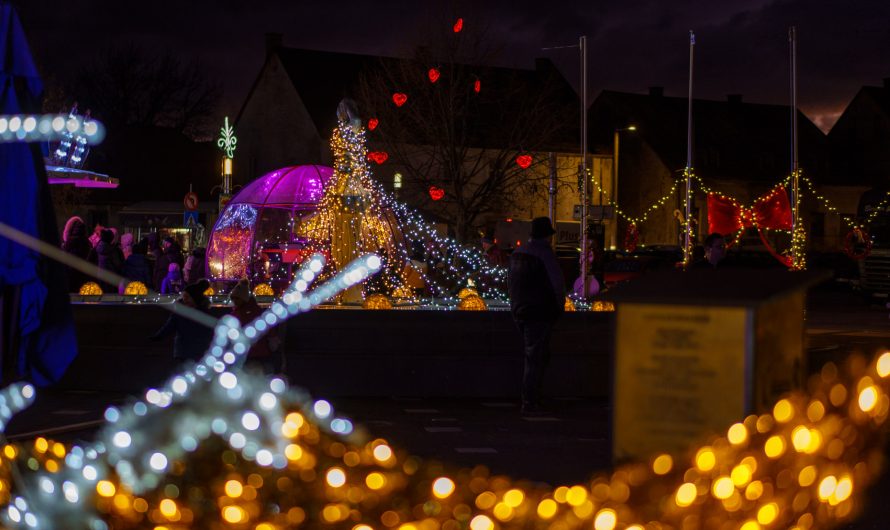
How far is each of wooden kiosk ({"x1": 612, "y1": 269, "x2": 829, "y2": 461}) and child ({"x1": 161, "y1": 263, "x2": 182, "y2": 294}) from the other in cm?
1895

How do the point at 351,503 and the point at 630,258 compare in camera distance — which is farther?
the point at 630,258

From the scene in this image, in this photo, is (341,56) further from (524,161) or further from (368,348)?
(368,348)

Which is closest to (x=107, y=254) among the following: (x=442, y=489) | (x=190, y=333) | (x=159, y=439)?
(x=190, y=333)

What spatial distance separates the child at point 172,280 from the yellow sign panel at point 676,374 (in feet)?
62.2

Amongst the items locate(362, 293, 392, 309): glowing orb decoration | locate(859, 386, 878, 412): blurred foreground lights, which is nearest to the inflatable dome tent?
Result: locate(362, 293, 392, 309): glowing orb decoration

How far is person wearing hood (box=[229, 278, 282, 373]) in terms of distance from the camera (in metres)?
11.7

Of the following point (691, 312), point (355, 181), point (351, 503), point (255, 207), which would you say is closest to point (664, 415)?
point (691, 312)

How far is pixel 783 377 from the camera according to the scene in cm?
582

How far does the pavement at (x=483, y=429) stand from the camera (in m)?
9.55

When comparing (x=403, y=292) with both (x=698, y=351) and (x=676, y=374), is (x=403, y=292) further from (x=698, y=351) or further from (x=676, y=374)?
(x=698, y=351)

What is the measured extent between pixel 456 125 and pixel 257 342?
115 ft

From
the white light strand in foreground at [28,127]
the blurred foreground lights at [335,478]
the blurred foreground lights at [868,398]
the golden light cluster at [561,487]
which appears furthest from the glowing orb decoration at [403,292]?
the blurred foreground lights at [335,478]

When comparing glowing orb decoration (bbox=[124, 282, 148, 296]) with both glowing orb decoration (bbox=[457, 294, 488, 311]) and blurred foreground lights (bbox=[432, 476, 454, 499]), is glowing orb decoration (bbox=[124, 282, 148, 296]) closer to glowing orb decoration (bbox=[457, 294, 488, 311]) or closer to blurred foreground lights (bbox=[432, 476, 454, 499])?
glowing orb decoration (bbox=[457, 294, 488, 311])

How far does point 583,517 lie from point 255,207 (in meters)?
21.6
